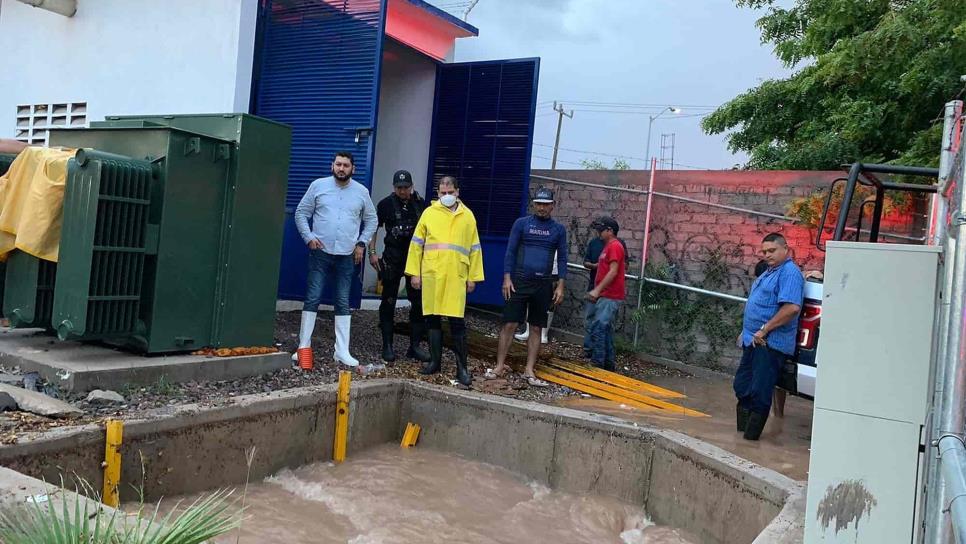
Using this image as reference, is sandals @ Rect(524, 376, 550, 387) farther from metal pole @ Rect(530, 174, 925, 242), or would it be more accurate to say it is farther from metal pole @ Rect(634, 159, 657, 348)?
metal pole @ Rect(530, 174, 925, 242)

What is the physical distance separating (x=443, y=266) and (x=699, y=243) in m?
3.87

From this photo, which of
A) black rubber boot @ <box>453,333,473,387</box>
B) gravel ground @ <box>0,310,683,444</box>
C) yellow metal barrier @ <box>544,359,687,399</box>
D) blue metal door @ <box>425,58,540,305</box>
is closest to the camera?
gravel ground @ <box>0,310,683,444</box>

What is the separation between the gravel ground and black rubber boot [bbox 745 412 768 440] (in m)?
1.55

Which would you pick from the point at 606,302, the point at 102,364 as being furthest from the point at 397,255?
the point at 102,364

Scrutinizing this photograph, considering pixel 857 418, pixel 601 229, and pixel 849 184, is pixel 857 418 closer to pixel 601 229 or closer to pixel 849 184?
pixel 849 184

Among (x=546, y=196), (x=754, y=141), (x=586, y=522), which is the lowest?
(x=586, y=522)

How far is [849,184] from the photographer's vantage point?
15.3 ft

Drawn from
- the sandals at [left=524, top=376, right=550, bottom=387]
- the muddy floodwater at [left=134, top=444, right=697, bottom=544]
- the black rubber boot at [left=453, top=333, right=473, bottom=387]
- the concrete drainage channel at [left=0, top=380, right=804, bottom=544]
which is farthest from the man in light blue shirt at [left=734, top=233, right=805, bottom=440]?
the black rubber boot at [left=453, top=333, right=473, bottom=387]

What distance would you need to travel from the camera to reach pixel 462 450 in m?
5.47

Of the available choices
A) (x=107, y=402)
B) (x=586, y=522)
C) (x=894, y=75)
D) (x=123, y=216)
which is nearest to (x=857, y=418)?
(x=586, y=522)

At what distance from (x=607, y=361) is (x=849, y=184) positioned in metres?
3.69

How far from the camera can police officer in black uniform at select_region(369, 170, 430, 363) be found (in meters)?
6.56

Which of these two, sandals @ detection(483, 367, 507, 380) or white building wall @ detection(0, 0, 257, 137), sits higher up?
white building wall @ detection(0, 0, 257, 137)

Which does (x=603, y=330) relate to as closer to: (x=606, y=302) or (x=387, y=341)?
(x=606, y=302)
